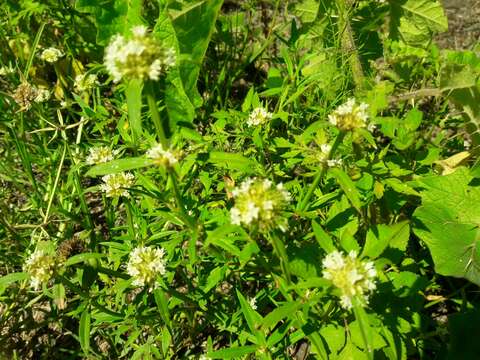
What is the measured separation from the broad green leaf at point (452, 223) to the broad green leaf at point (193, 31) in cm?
108

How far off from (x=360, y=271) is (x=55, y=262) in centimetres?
99

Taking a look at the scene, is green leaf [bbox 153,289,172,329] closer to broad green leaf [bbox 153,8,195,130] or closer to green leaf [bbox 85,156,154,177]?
green leaf [bbox 85,156,154,177]

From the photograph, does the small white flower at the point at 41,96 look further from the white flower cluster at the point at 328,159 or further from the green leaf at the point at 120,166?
the white flower cluster at the point at 328,159

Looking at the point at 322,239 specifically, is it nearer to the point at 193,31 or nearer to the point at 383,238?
the point at 383,238

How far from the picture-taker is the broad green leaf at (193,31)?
1854 millimetres

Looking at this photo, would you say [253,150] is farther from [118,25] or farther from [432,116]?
[432,116]

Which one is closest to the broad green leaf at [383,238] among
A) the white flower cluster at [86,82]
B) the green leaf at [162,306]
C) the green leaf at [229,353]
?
the green leaf at [229,353]

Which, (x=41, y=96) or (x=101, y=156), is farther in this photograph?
(x=41, y=96)

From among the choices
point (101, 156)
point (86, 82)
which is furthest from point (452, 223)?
point (86, 82)

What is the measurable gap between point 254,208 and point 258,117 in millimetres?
881

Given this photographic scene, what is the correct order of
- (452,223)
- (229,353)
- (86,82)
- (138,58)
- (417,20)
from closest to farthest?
(138,58)
(229,353)
(452,223)
(417,20)
(86,82)

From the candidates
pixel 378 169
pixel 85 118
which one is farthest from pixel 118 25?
pixel 378 169

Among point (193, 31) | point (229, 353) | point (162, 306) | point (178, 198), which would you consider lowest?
point (229, 353)

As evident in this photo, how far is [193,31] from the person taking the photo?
6.24 feet
